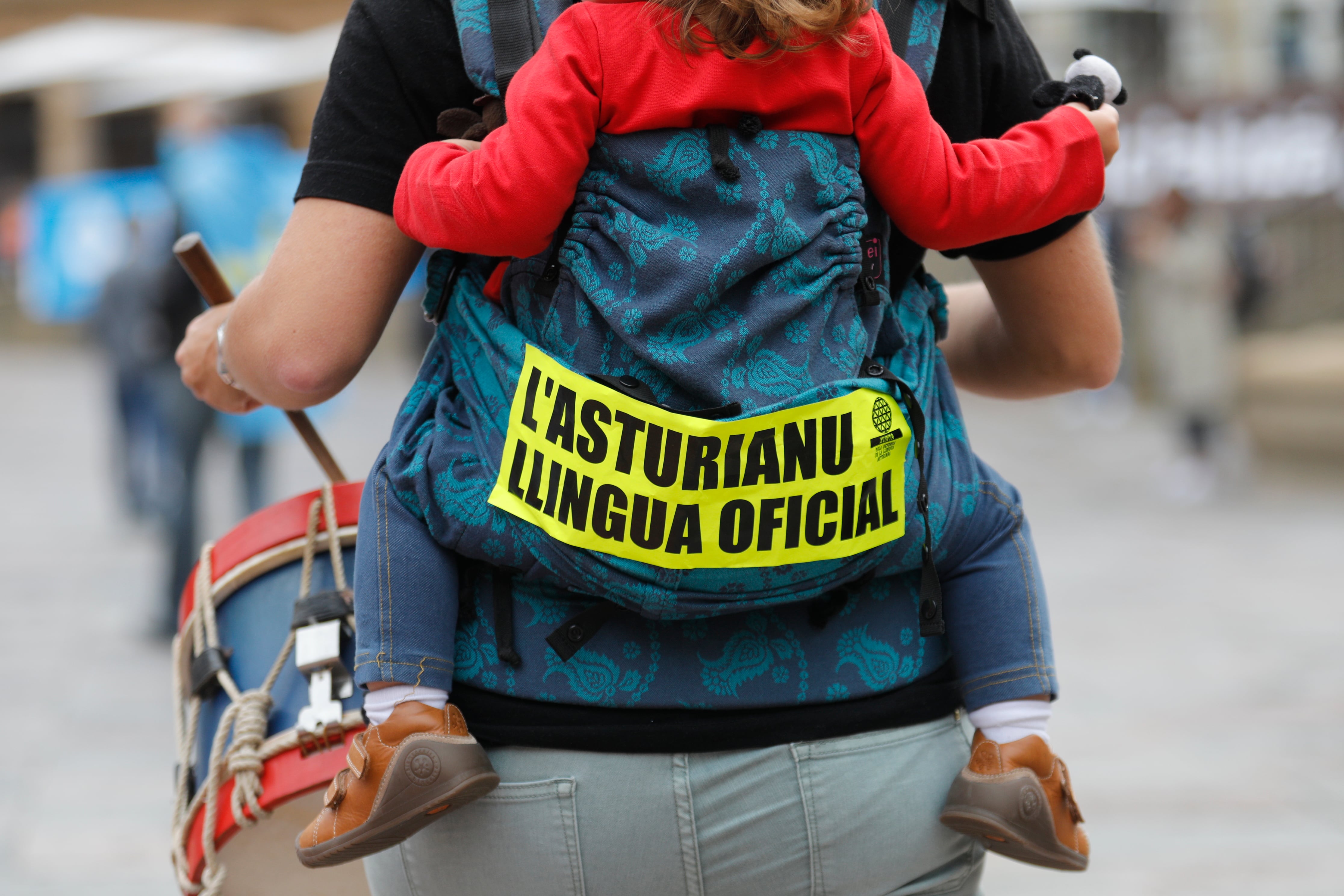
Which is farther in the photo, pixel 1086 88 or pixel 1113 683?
pixel 1113 683

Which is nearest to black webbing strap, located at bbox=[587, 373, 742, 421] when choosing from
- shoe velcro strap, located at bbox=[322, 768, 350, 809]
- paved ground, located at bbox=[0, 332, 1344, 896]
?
shoe velcro strap, located at bbox=[322, 768, 350, 809]

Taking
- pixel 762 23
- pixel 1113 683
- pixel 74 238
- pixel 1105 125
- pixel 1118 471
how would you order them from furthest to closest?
pixel 74 238 → pixel 1118 471 → pixel 1113 683 → pixel 1105 125 → pixel 762 23

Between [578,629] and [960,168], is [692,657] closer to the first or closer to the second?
[578,629]

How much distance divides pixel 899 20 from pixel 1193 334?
826 cm

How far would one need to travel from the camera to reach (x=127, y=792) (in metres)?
4.36

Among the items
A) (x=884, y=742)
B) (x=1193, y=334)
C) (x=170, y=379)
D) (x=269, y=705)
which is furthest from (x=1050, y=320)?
(x=1193, y=334)

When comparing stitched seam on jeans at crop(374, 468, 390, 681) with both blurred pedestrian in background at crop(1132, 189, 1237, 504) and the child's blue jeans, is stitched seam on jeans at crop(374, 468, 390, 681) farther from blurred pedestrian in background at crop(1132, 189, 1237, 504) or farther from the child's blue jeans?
blurred pedestrian in background at crop(1132, 189, 1237, 504)

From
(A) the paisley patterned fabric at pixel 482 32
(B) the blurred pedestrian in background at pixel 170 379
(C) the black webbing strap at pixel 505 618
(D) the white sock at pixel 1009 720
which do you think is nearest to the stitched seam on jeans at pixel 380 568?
(C) the black webbing strap at pixel 505 618

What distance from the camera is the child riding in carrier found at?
47.1 inches

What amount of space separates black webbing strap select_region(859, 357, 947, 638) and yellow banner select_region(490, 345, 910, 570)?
0.11 ft

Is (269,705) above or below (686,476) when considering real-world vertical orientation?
below

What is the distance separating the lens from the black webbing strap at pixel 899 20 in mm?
1351

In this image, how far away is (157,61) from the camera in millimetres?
19672

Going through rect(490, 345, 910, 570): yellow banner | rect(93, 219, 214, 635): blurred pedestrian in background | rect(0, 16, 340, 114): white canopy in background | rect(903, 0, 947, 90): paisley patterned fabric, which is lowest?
rect(93, 219, 214, 635): blurred pedestrian in background
